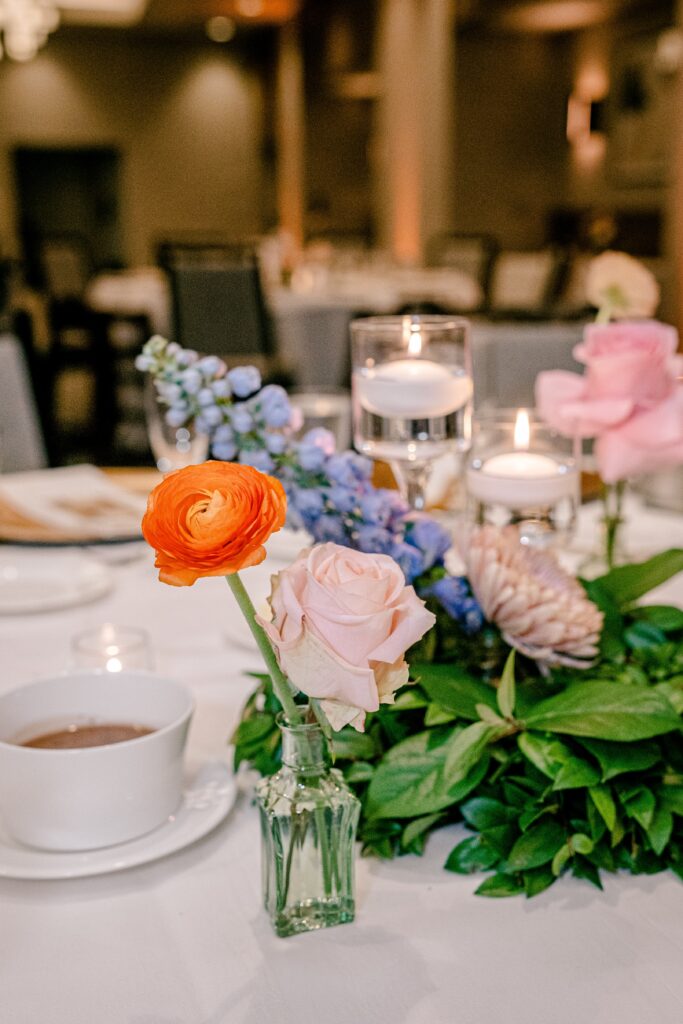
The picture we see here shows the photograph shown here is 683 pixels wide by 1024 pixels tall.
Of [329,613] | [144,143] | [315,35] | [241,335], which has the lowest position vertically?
[241,335]

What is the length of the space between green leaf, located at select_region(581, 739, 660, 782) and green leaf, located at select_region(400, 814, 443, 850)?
10cm

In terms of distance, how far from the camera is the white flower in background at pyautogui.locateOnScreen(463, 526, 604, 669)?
0.66m

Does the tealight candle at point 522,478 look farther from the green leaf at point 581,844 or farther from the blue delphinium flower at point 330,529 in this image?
the green leaf at point 581,844

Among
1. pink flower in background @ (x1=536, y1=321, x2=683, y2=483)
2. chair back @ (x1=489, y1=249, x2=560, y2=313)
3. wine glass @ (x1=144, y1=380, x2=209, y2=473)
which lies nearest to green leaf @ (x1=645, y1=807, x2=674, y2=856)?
pink flower in background @ (x1=536, y1=321, x2=683, y2=483)

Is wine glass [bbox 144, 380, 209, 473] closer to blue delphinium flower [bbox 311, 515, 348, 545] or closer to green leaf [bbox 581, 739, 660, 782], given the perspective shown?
blue delphinium flower [bbox 311, 515, 348, 545]

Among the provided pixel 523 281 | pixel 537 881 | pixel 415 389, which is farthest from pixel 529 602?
pixel 523 281

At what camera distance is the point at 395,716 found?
27.0 inches

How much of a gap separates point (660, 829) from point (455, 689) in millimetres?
142

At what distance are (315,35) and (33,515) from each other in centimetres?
895

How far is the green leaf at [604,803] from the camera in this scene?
61cm

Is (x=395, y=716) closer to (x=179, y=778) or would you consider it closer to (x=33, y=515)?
(x=179, y=778)

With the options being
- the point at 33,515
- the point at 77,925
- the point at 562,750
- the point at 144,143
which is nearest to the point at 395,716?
the point at 562,750

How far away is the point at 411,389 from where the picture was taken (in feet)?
2.84

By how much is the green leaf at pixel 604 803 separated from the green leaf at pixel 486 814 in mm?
54
